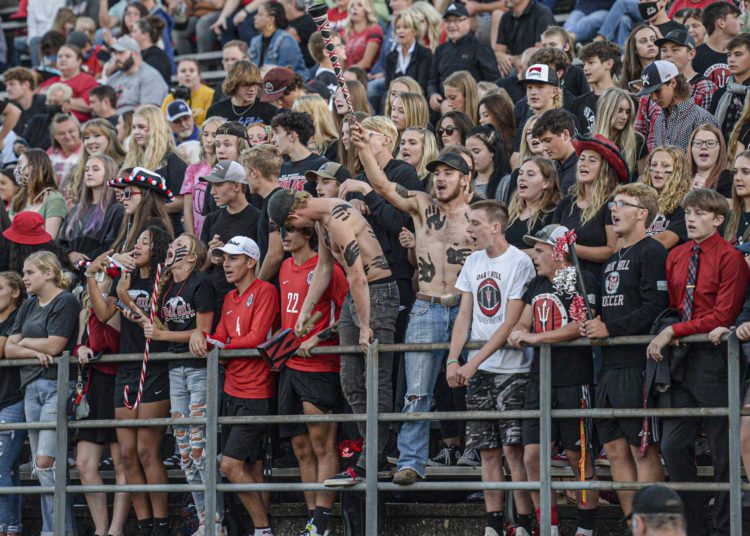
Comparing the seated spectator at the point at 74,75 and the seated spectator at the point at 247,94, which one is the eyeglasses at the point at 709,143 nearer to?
the seated spectator at the point at 247,94

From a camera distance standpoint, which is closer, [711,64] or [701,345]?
[701,345]

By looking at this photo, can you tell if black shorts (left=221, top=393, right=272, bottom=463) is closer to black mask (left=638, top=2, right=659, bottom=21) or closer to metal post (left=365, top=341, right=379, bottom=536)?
metal post (left=365, top=341, right=379, bottom=536)

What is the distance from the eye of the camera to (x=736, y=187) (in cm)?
913

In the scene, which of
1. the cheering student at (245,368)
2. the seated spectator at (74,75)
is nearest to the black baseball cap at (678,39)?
the cheering student at (245,368)

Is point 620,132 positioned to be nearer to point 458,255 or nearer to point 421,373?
point 458,255

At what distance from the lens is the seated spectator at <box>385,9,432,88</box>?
1456cm

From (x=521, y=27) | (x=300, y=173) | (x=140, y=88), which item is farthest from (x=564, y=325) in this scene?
(x=140, y=88)

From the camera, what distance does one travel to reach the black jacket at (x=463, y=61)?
1421 centimetres

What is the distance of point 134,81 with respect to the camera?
16.4m

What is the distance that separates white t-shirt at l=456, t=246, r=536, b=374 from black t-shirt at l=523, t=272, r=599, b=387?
0.25 meters

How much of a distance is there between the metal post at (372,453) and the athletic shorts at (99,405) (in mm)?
2530

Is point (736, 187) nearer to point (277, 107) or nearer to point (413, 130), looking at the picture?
point (413, 130)

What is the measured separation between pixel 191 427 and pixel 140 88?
700 centimetres

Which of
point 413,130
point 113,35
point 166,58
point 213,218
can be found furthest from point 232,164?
point 113,35
